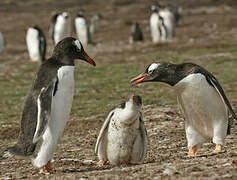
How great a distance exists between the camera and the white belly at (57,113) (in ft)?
20.4

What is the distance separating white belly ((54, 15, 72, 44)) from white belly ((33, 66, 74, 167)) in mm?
19325

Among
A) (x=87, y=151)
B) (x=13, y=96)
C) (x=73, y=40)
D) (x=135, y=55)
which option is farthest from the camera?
(x=135, y=55)

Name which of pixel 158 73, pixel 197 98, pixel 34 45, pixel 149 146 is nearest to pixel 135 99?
pixel 158 73

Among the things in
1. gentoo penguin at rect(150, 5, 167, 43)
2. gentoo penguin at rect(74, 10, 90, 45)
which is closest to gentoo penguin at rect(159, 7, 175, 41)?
gentoo penguin at rect(150, 5, 167, 43)

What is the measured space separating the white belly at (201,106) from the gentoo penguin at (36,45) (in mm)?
14938

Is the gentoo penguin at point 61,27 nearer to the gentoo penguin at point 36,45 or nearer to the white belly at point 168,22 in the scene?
the gentoo penguin at point 36,45

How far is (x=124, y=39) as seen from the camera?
29.2 m

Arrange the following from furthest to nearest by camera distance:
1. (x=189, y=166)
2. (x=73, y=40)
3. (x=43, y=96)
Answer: (x=73, y=40) → (x=43, y=96) → (x=189, y=166)

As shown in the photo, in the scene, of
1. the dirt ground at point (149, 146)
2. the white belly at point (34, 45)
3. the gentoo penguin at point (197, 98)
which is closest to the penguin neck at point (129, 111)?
the gentoo penguin at point (197, 98)

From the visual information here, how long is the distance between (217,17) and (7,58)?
19833mm

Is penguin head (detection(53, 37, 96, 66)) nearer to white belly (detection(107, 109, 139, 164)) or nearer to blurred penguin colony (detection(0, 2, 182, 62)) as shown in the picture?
white belly (detection(107, 109, 139, 164))

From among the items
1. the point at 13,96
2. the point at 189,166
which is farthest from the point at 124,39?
the point at 189,166

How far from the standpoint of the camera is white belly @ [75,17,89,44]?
27903mm

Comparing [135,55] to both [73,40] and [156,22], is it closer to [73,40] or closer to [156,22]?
[156,22]
